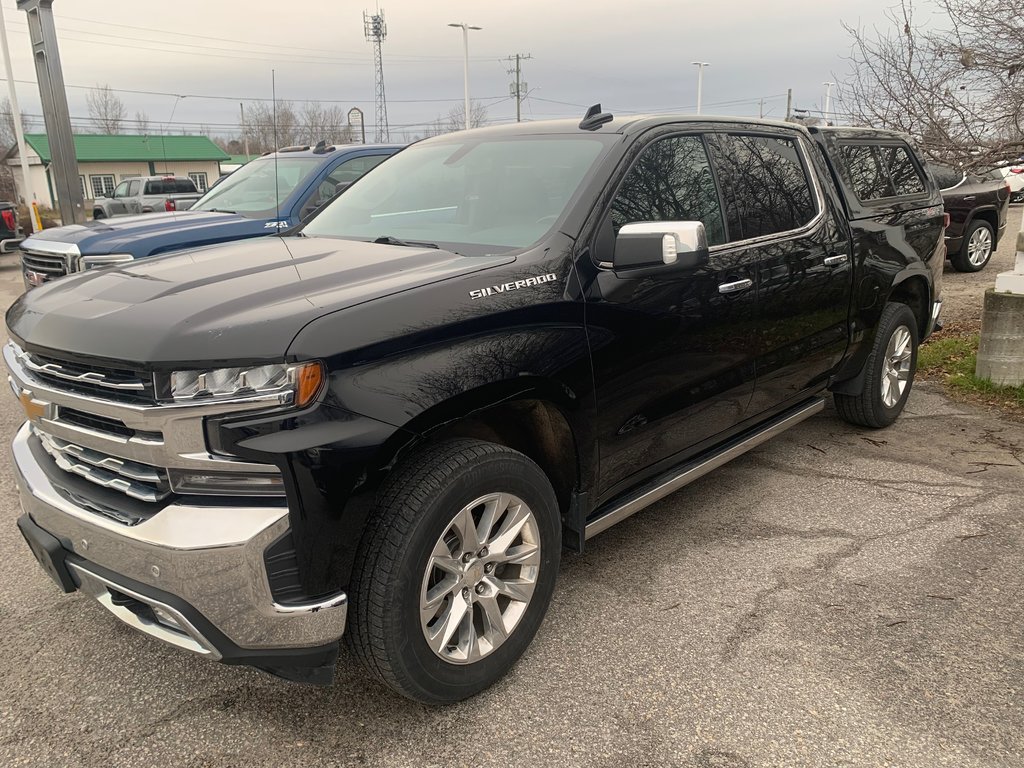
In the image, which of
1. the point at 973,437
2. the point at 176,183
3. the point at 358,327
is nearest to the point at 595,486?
the point at 358,327

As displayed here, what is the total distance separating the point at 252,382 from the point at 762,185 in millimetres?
2790

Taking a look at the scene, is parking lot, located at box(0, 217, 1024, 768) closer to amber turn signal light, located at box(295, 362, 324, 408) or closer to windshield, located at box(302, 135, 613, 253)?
amber turn signal light, located at box(295, 362, 324, 408)

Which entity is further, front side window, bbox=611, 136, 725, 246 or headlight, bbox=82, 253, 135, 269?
headlight, bbox=82, 253, 135, 269

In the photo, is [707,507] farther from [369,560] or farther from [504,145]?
[369,560]

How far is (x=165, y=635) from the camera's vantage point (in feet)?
7.37

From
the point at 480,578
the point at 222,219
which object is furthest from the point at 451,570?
the point at 222,219

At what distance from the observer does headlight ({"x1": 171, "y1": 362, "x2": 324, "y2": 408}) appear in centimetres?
208

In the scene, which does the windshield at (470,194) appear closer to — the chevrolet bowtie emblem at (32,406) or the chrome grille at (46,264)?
the chevrolet bowtie emblem at (32,406)

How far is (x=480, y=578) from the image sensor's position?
259cm

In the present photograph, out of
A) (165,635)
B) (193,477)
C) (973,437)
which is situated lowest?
(973,437)

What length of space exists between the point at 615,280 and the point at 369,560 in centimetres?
137

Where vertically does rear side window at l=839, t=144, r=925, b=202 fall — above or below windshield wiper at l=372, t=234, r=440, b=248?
above

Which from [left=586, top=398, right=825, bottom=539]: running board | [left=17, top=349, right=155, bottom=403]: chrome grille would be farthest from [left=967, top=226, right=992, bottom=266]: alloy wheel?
[left=17, top=349, right=155, bottom=403]: chrome grille

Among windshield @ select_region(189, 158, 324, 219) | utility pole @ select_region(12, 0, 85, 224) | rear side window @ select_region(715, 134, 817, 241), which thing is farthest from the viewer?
utility pole @ select_region(12, 0, 85, 224)
